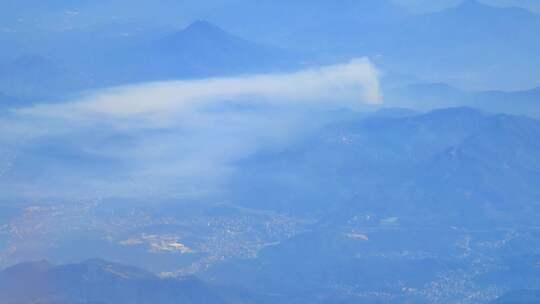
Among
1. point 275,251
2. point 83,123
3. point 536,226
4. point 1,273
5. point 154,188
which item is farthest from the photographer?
point 83,123

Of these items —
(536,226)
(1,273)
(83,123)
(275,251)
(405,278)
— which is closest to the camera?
(1,273)

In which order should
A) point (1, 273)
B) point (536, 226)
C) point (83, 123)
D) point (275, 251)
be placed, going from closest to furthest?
point (1, 273) < point (275, 251) < point (536, 226) < point (83, 123)

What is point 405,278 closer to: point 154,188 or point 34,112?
point 154,188

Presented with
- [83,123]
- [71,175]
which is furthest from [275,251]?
[83,123]

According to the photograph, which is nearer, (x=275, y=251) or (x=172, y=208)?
(x=275, y=251)

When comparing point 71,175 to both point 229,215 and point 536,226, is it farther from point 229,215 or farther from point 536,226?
point 536,226

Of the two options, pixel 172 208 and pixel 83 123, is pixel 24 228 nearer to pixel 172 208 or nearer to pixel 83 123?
pixel 172 208

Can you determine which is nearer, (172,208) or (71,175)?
(172,208)

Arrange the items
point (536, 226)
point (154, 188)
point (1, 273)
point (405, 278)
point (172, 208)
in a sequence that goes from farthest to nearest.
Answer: point (154, 188) → point (172, 208) → point (536, 226) → point (405, 278) → point (1, 273)

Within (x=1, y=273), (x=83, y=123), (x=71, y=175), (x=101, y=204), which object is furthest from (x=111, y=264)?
(x=83, y=123)

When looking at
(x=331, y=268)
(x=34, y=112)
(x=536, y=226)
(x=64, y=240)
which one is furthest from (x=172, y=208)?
(x=34, y=112)
